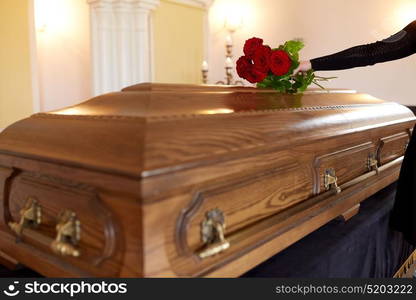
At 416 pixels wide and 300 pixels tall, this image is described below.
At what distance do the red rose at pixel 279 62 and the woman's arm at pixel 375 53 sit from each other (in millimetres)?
124

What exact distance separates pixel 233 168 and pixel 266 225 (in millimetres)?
208

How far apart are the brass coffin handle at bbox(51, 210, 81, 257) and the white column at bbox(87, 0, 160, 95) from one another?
3.57 metres

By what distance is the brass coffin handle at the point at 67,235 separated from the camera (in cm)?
72

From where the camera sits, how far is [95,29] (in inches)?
161

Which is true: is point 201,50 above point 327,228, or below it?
above

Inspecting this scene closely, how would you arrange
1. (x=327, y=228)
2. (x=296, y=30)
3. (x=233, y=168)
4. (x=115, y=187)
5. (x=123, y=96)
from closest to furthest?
(x=115, y=187) → (x=233, y=168) → (x=123, y=96) → (x=327, y=228) → (x=296, y=30)

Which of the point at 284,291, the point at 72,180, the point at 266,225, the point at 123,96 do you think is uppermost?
the point at 123,96

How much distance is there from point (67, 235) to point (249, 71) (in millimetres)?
847

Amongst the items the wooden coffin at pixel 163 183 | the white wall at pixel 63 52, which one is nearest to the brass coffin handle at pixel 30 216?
the wooden coffin at pixel 163 183

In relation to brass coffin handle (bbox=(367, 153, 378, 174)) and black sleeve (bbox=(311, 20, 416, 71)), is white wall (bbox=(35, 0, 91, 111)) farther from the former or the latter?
brass coffin handle (bbox=(367, 153, 378, 174))

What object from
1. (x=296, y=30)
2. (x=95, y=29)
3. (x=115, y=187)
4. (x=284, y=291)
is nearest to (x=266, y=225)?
(x=284, y=291)

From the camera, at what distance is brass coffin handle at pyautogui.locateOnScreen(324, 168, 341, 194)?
119 cm

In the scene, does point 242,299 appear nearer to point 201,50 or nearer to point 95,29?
point 95,29

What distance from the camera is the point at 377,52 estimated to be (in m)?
1.37
